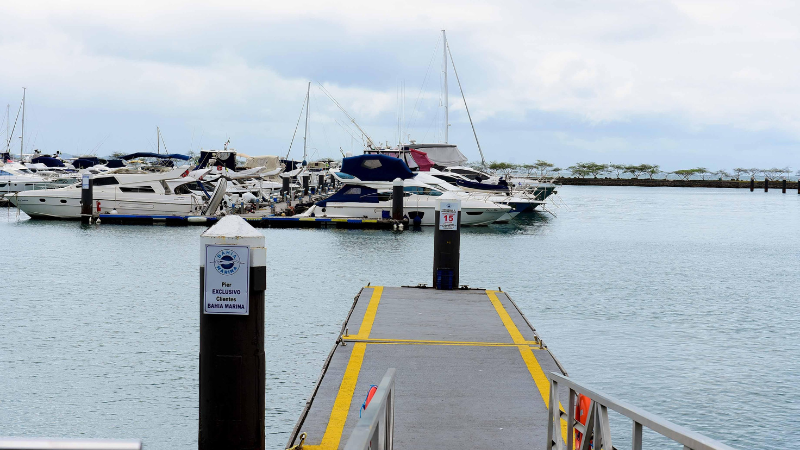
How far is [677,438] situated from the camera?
3.43m

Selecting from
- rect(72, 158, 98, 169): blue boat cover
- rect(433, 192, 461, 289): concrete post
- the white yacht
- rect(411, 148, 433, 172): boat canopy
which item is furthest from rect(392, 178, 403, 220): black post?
rect(72, 158, 98, 169): blue boat cover

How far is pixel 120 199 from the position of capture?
39.7 metres

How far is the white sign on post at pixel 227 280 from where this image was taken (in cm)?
589

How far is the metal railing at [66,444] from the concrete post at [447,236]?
12371 millimetres

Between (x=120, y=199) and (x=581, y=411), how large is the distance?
37.5m

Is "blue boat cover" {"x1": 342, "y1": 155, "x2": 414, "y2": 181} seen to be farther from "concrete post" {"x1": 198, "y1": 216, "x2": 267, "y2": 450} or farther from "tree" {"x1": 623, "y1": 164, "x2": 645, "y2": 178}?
"tree" {"x1": 623, "y1": 164, "x2": 645, "y2": 178}

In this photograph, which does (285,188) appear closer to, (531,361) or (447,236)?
(447,236)

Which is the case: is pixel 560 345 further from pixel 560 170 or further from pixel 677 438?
pixel 560 170

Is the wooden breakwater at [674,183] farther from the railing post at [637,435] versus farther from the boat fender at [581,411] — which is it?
the railing post at [637,435]

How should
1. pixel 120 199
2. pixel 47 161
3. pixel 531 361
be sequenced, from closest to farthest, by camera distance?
pixel 531 361 < pixel 120 199 < pixel 47 161

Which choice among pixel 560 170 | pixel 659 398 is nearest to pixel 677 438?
pixel 659 398

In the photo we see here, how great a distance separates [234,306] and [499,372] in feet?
12.5

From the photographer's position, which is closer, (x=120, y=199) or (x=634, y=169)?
(x=120, y=199)

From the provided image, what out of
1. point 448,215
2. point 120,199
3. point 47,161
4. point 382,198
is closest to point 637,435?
point 448,215
